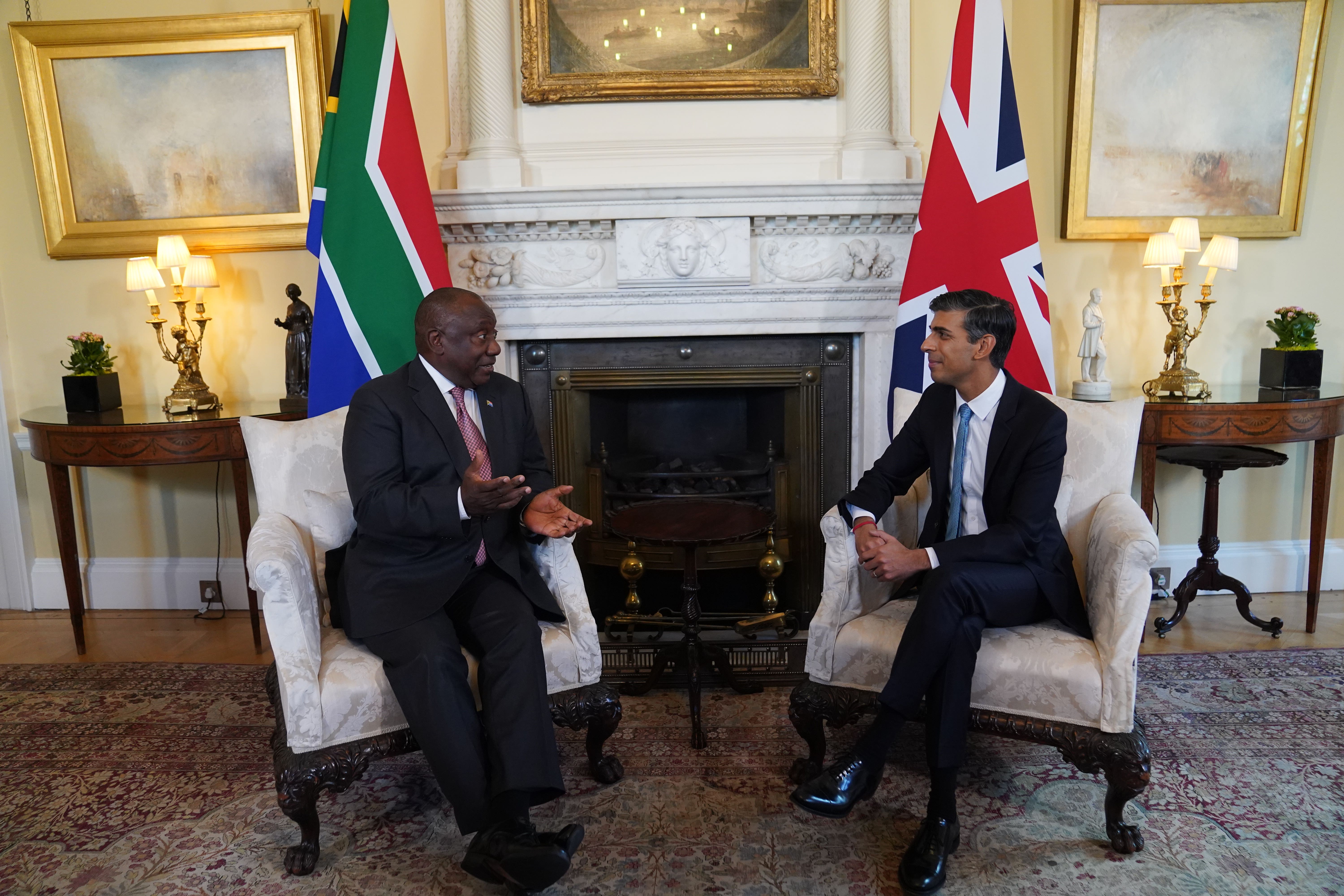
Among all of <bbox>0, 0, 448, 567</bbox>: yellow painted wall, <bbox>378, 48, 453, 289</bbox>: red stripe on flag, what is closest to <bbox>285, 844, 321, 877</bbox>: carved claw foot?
<bbox>378, 48, 453, 289</bbox>: red stripe on flag

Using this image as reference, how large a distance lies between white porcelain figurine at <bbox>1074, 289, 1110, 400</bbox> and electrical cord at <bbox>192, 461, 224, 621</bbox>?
3666mm

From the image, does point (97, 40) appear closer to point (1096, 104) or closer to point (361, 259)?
point (361, 259)

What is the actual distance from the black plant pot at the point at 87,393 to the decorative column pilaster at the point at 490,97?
166 cm

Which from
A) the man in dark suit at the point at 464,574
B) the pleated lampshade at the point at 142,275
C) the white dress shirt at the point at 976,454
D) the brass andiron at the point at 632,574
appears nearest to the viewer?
the man in dark suit at the point at 464,574

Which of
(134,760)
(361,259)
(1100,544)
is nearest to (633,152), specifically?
(361,259)

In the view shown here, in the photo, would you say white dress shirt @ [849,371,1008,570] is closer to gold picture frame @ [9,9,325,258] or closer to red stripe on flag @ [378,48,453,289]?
red stripe on flag @ [378,48,453,289]

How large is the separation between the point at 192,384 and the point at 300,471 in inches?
55.6

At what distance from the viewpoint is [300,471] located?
2.56 meters

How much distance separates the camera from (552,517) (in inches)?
92.5

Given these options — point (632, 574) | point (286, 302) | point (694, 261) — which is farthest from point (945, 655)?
point (286, 302)

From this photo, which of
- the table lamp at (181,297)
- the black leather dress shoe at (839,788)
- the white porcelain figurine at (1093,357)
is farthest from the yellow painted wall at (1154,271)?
the table lamp at (181,297)

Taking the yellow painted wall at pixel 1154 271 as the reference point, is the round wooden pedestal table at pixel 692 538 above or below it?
below

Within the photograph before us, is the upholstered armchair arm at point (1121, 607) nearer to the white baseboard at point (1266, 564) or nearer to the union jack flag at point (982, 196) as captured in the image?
the union jack flag at point (982, 196)

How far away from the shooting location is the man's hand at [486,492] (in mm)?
2131
